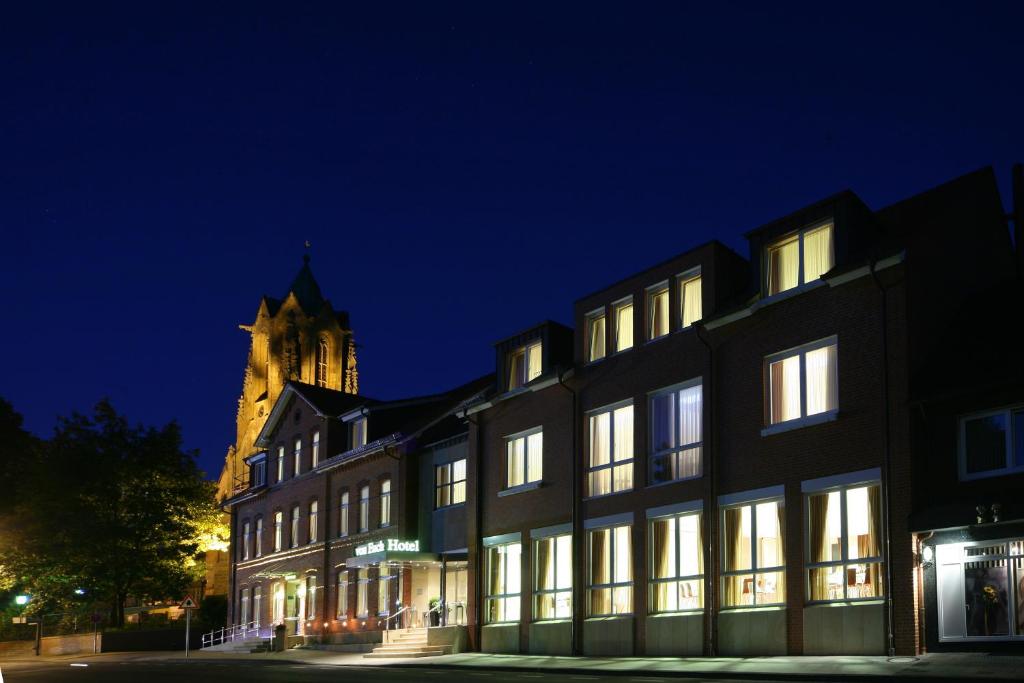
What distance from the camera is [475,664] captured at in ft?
98.1

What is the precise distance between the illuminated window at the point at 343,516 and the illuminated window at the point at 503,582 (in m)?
11.8

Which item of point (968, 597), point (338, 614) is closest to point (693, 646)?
point (968, 597)

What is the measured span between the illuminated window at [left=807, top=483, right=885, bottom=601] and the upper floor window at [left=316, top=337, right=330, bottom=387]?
98.8 meters

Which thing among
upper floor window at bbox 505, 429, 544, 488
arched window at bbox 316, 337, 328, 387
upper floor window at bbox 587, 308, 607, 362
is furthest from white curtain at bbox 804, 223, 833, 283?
arched window at bbox 316, 337, 328, 387

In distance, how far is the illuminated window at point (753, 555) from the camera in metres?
26.4

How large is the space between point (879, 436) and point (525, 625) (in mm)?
13081

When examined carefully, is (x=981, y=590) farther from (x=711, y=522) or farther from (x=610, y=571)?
(x=610, y=571)

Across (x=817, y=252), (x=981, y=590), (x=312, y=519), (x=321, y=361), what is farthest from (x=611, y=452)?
(x=321, y=361)

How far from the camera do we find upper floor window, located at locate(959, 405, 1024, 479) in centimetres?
2227

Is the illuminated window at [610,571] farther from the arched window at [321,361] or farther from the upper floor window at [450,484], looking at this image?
the arched window at [321,361]

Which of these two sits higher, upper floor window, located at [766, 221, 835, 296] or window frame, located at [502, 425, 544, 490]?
upper floor window, located at [766, 221, 835, 296]

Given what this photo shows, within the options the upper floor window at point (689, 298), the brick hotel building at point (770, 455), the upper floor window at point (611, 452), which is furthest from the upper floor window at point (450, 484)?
the upper floor window at point (689, 298)

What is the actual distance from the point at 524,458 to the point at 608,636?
6597 mm

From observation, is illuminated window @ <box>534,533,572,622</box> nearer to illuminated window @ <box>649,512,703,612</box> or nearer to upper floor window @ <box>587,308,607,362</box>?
illuminated window @ <box>649,512,703,612</box>
